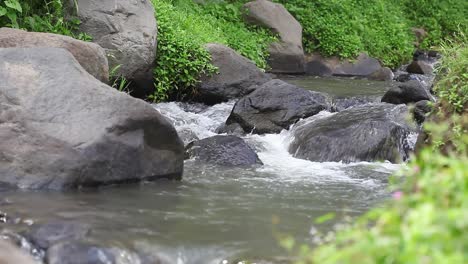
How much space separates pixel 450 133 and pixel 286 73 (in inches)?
342

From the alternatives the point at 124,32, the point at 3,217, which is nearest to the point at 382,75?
the point at 124,32

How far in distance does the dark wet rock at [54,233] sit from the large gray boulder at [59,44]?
145 inches

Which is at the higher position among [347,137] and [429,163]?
[429,163]

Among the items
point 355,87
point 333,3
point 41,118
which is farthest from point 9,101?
point 333,3

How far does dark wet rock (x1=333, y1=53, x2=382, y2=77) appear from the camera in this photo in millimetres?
16594

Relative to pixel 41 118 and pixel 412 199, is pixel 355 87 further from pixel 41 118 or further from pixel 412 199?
pixel 412 199

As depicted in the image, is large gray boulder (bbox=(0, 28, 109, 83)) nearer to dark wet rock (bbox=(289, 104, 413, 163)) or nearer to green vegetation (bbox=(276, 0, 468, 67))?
dark wet rock (bbox=(289, 104, 413, 163))

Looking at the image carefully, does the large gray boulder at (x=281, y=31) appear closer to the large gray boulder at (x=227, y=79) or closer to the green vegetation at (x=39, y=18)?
the large gray boulder at (x=227, y=79)

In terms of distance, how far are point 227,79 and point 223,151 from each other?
3185mm

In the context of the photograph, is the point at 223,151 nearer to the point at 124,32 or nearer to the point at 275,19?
the point at 124,32

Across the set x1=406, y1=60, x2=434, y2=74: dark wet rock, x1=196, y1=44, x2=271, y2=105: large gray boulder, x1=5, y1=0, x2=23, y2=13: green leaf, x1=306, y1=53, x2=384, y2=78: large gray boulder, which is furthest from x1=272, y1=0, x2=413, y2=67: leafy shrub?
x1=5, y1=0, x2=23, y2=13: green leaf

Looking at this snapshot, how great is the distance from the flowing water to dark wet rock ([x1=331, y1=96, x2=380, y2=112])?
289cm

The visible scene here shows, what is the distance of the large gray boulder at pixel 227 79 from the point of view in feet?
39.2

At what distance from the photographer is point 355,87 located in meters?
14.4
